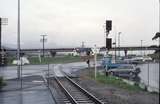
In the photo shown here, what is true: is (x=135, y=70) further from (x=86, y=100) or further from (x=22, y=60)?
(x=86, y=100)

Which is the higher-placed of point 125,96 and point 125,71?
point 125,96

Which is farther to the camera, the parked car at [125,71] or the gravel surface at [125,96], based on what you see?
the parked car at [125,71]

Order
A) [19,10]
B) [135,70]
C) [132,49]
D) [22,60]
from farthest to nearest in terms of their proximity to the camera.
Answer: [132,49] → [135,70] → [19,10] → [22,60]

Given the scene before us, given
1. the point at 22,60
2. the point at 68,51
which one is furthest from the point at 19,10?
the point at 68,51

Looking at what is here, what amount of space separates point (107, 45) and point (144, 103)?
14.3 metres

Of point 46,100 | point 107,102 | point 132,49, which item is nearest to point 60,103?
point 46,100

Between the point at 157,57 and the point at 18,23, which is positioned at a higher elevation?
the point at 18,23

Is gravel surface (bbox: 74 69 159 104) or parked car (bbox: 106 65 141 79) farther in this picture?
parked car (bbox: 106 65 141 79)

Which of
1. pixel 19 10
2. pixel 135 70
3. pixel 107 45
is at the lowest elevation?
pixel 135 70

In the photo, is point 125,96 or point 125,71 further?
point 125,71

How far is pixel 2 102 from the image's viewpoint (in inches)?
767

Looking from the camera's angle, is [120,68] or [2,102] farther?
[120,68]

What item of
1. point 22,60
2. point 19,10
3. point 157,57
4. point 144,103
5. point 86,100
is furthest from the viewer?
point 19,10

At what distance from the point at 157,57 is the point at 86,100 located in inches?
598
